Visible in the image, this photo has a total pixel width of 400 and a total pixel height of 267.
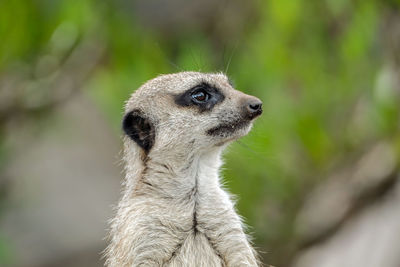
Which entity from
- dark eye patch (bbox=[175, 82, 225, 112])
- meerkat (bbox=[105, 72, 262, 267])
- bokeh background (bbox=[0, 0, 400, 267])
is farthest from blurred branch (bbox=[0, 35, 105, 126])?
dark eye patch (bbox=[175, 82, 225, 112])

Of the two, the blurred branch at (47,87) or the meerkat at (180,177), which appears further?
the blurred branch at (47,87)

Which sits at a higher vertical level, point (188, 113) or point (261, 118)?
point (261, 118)

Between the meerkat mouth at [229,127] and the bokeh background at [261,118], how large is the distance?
39.6 inches

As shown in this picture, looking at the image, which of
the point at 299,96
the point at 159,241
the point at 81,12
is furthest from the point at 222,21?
the point at 159,241

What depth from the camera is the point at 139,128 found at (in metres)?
4.49

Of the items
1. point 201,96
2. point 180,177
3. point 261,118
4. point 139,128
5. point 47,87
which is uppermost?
point 47,87

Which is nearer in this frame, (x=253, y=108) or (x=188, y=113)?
(x=253, y=108)

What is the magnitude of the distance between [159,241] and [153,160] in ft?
1.69

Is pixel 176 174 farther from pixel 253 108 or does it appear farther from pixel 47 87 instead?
pixel 47 87

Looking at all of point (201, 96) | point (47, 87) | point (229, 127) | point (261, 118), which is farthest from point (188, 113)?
point (47, 87)

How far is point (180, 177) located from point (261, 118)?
1.73m

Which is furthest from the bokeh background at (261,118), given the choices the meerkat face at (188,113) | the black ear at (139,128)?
the black ear at (139,128)

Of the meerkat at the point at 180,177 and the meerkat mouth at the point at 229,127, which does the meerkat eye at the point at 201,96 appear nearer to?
the meerkat at the point at 180,177

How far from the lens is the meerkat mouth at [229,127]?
429cm
